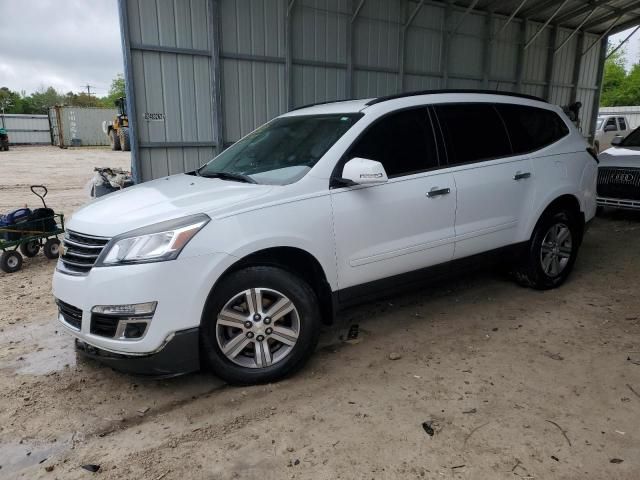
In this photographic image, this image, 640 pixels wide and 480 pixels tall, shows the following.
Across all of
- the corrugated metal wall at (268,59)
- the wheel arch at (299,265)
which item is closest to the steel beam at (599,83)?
the corrugated metal wall at (268,59)

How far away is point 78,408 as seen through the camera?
2939mm

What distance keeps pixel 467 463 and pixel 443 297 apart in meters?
2.40

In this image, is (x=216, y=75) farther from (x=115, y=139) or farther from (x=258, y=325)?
(x=115, y=139)

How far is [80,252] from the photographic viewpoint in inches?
116

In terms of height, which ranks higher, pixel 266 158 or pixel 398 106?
pixel 398 106

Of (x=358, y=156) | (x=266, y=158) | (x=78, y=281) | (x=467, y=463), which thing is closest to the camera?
(x=467, y=463)

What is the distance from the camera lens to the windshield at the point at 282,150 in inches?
132

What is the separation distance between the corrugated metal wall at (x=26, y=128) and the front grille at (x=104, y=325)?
129 feet

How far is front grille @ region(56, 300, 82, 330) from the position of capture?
288cm

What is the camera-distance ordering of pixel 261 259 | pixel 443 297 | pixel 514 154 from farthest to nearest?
pixel 443 297 → pixel 514 154 → pixel 261 259

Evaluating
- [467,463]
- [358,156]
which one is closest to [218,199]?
[358,156]

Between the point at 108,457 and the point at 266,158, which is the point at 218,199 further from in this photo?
the point at 108,457

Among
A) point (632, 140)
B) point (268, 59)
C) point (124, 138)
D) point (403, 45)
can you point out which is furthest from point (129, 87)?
point (124, 138)

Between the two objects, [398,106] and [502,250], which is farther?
[502,250]
